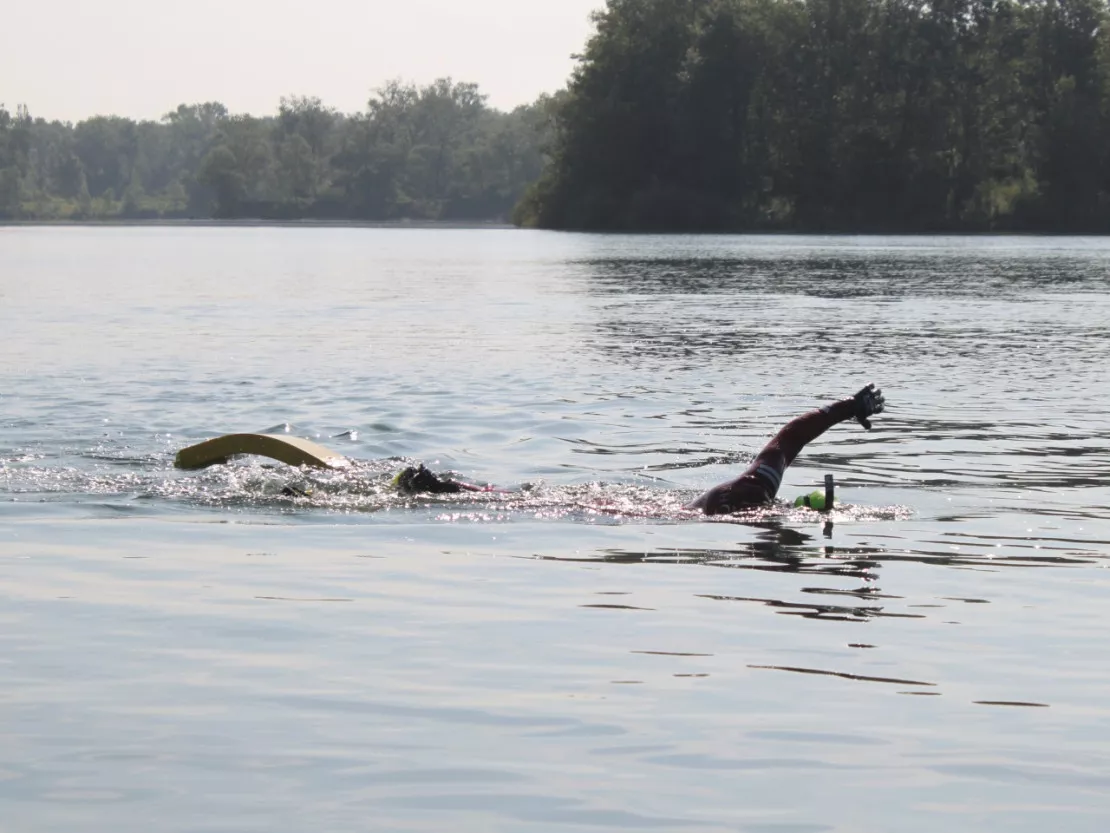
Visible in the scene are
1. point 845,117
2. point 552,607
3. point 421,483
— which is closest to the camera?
point 552,607

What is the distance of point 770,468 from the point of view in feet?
45.3

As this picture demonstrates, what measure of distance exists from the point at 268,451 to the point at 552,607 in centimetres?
582

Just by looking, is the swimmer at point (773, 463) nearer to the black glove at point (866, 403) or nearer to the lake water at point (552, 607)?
the black glove at point (866, 403)

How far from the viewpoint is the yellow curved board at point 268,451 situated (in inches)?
618

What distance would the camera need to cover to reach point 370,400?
23.4 m

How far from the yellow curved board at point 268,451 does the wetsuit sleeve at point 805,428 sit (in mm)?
4097

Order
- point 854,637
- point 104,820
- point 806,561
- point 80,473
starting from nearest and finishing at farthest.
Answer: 1. point 104,820
2. point 854,637
3. point 806,561
4. point 80,473

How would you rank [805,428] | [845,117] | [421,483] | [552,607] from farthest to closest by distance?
[845,117] < [421,483] < [805,428] < [552,607]

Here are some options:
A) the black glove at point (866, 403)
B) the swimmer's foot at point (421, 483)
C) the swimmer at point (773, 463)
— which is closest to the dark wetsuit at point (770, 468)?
the swimmer at point (773, 463)

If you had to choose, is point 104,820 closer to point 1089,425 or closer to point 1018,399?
point 1089,425

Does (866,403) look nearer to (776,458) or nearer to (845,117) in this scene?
(776,458)

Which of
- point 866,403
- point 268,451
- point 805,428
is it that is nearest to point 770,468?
point 805,428

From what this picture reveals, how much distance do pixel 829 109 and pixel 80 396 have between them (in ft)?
350

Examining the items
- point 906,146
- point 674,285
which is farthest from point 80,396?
point 906,146
